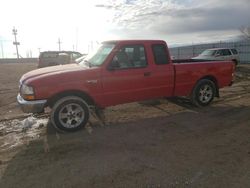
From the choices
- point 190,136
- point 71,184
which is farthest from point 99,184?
point 190,136

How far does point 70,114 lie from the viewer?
5512 millimetres

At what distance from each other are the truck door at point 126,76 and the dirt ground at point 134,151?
0.66 m

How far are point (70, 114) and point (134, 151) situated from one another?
5.98ft

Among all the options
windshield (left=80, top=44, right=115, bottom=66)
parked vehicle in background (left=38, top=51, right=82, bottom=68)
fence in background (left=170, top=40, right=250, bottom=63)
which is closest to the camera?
windshield (left=80, top=44, right=115, bottom=66)

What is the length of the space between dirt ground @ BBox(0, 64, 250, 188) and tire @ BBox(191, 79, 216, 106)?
44cm

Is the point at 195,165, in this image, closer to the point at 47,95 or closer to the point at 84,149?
the point at 84,149

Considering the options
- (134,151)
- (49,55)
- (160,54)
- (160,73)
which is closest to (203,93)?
(160,73)

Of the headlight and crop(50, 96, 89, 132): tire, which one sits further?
crop(50, 96, 89, 132): tire

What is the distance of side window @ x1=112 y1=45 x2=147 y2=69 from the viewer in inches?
231

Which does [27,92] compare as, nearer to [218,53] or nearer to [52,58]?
[52,58]

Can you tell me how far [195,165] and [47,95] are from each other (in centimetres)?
322

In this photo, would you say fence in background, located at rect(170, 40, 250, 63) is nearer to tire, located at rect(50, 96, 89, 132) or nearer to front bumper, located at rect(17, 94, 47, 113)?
tire, located at rect(50, 96, 89, 132)

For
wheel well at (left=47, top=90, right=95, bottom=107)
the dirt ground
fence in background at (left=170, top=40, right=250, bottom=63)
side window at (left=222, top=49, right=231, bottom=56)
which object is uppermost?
fence in background at (left=170, top=40, right=250, bottom=63)

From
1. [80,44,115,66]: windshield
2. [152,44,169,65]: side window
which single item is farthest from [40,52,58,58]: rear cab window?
[152,44,169,65]: side window
